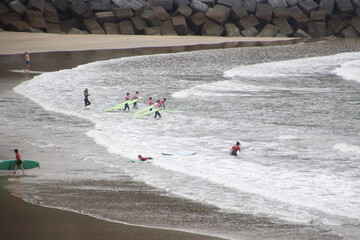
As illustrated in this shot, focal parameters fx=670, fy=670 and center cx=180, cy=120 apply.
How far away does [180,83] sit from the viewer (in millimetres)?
21125

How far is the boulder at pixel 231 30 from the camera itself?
40.8 m

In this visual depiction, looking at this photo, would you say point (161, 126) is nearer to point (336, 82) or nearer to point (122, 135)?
point (122, 135)

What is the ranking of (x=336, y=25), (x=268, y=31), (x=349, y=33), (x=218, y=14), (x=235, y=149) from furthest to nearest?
(x=349, y=33)
(x=336, y=25)
(x=268, y=31)
(x=218, y=14)
(x=235, y=149)

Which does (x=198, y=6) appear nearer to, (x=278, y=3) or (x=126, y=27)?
(x=126, y=27)

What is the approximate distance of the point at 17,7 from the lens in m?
37.6

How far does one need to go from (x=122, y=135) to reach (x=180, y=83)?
8323 millimetres

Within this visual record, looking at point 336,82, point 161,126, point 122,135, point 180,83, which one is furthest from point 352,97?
point 122,135

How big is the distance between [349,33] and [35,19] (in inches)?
791

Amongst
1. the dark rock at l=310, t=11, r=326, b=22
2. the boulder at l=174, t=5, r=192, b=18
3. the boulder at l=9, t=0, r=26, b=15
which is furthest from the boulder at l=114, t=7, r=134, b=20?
the dark rock at l=310, t=11, r=326, b=22

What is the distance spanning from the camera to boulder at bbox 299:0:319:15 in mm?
42875

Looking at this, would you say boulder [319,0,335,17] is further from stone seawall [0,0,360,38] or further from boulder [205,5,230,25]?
boulder [205,5,230,25]

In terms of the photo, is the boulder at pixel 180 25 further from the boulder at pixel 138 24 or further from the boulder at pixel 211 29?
the boulder at pixel 138 24

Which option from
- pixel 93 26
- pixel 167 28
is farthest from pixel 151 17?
pixel 93 26

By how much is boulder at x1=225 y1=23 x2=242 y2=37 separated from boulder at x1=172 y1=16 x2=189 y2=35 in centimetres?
258
